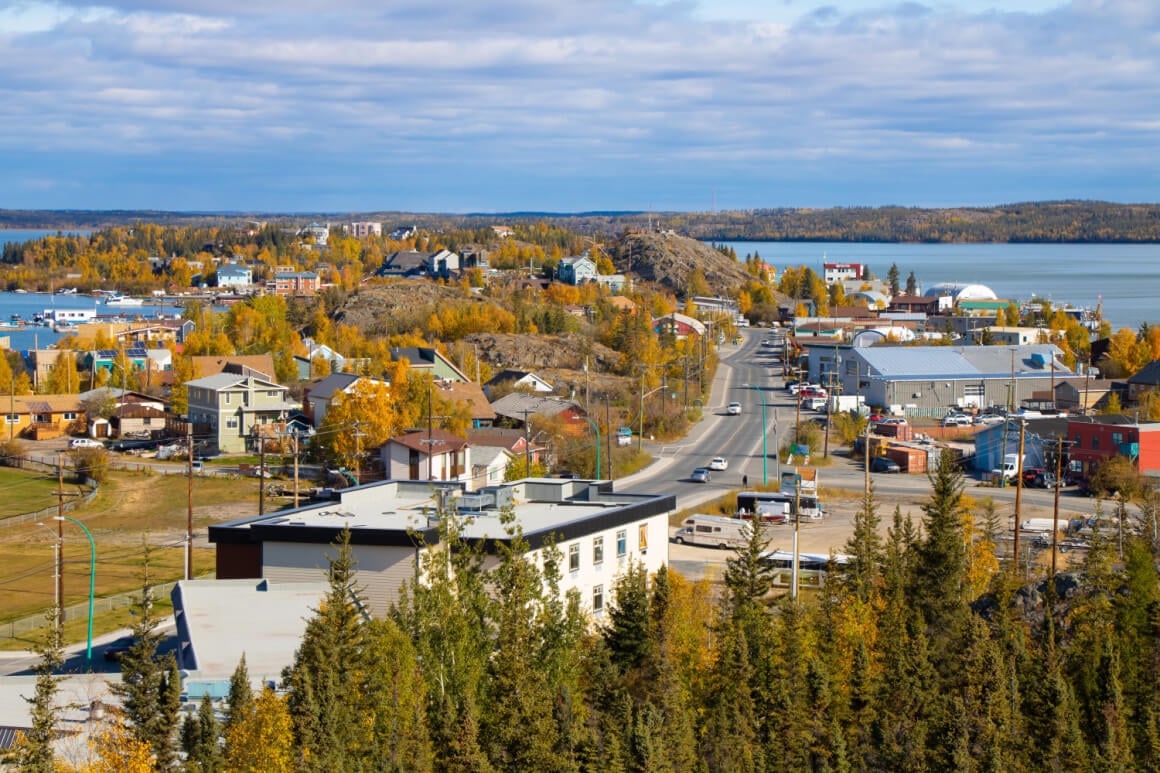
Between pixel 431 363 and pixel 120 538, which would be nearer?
pixel 120 538

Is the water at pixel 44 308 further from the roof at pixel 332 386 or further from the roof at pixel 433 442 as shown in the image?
the roof at pixel 433 442

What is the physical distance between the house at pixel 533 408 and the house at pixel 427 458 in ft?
23.2

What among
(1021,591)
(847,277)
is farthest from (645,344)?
(847,277)

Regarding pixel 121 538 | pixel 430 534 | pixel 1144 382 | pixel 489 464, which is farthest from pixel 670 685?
pixel 1144 382

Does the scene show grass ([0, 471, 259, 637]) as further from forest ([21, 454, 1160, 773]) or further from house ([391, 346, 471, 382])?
house ([391, 346, 471, 382])

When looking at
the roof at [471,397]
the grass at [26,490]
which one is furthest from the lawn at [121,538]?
the roof at [471,397]

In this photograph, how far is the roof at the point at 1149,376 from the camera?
5894 cm

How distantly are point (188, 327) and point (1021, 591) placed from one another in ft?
264

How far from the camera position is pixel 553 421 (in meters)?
48.5

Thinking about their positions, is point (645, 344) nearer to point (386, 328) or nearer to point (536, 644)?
point (386, 328)

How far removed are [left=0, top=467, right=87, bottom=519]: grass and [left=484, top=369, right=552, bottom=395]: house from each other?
19204 millimetres

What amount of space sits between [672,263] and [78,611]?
10333 centimetres

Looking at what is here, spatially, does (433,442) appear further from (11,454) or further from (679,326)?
(679,326)

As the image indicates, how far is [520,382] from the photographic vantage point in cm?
5888
